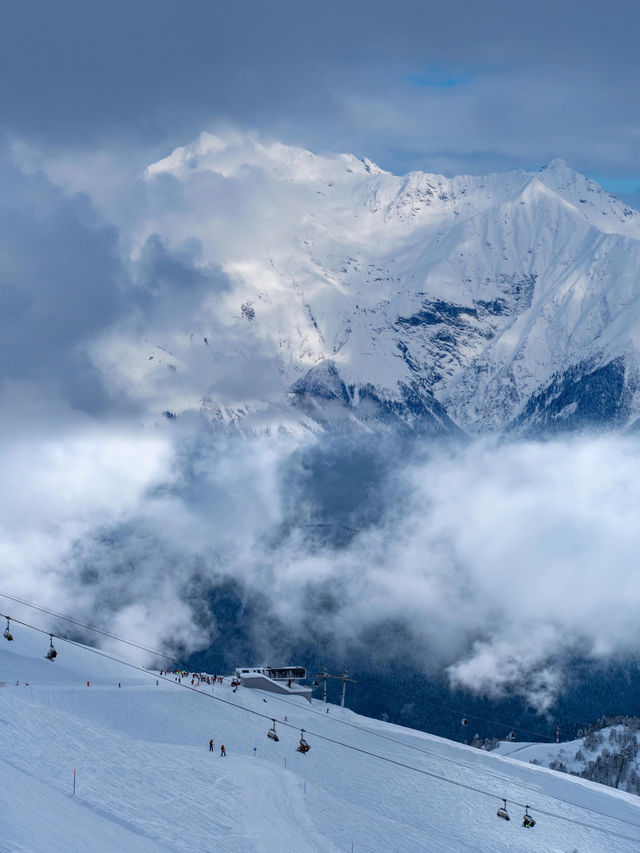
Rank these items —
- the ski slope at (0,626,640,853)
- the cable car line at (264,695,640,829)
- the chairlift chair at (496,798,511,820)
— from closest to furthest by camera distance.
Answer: the ski slope at (0,626,640,853) < the chairlift chair at (496,798,511,820) < the cable car line at (264,695,640,829)

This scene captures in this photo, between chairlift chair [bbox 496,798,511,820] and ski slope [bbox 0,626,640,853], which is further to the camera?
chairlift chair [bbox 496,798,511,820]

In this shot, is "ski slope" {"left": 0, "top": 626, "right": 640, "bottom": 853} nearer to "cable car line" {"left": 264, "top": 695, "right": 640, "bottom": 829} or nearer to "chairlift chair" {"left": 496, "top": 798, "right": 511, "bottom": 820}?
"cable car line" {"left": 264, "top": 695, "right": 640, "bottom": 829}

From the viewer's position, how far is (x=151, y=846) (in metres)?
77.2

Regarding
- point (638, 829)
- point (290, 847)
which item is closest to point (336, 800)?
point (290, 847)

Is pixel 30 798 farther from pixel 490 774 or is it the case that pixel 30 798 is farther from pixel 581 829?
pixel 490 774

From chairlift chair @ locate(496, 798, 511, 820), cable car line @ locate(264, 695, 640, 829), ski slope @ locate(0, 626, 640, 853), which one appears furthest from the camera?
cable car line @ locate(264, 695, 640, 829)

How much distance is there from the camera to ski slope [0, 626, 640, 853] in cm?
8238

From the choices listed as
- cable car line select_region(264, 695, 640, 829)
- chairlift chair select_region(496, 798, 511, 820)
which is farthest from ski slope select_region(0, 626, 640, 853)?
chairlift chair select_region(496, 798, 511, 820)

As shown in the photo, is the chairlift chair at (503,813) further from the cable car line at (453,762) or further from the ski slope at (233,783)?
the cable car line at (453,762)

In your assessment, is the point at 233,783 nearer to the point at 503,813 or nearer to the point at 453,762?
the point at 503,813

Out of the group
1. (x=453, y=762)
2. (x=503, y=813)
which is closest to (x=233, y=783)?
(x=503, y=813)

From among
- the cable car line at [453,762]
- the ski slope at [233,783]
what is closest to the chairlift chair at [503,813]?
the ski slope at [233,783]

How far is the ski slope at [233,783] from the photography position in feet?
270

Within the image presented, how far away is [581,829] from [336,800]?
32.5 meters
